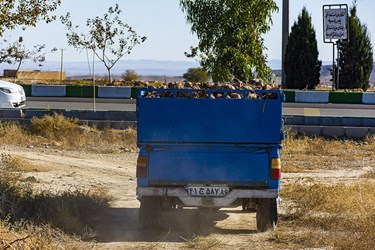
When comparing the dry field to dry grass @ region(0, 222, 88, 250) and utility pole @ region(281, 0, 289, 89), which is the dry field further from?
utility pole @ region(281, 0, 289, 89)

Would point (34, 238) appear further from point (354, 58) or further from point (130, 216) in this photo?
point (354, 58)

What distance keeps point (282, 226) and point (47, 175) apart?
18.4ft

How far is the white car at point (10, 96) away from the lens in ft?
87.3

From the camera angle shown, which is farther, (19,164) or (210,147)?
(19,164)

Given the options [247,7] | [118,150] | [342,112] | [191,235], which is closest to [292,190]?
[191,235]

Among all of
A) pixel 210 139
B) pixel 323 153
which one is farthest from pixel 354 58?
pixel 210 139

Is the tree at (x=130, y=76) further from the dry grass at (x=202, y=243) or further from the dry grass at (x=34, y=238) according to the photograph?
the dry grass at (x=34, y=238)

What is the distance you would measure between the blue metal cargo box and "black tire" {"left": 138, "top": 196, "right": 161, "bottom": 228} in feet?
2.92

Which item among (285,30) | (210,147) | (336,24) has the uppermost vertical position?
(336,24)

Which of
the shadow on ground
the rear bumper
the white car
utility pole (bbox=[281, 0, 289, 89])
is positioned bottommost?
the shadow on ground

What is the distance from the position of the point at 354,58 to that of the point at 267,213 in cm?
3539

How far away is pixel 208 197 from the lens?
1186 cm

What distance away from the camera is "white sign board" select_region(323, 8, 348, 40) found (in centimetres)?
4462

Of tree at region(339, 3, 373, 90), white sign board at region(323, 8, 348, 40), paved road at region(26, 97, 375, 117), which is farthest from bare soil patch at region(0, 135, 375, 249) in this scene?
tree at region(339, 3, 373, 90)
